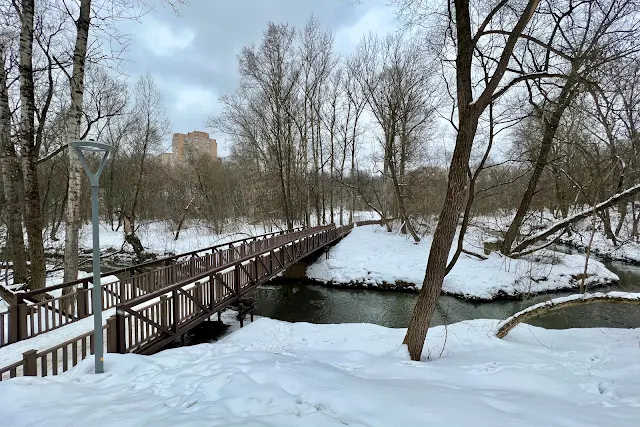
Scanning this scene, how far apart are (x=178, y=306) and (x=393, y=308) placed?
26.6 ft

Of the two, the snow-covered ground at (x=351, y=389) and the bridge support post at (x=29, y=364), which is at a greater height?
the bridge support post at (x=29, y=364)

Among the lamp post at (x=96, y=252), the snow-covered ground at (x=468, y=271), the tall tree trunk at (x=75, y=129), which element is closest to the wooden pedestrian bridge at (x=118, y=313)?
the lamp post at (x=96, y=252)

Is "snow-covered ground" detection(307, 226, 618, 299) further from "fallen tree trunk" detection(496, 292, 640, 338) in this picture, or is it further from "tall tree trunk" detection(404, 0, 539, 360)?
"tall tree trunk" detection(404, 0, 539, 360)

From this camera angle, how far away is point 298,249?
12.9m

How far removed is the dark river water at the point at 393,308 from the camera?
353 inches

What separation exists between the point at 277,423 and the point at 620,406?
362cm

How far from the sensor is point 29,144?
21.7ft

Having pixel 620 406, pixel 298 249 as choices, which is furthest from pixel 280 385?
pixel 298 249

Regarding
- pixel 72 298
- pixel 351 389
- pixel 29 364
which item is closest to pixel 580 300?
pixel 351 389

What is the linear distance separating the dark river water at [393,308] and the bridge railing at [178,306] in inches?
87.2

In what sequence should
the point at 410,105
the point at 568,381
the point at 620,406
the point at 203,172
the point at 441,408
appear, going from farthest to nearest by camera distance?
the point at 203,172
the point at 410,105
the point at 568,381
the point at 620,406
the point at 441,408

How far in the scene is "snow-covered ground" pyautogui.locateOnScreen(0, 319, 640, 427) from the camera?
249 centimetres

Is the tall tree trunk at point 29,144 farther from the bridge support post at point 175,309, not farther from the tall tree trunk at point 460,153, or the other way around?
the tall tree trunk at point 460,153

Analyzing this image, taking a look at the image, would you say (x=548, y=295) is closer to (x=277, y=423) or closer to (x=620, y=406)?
(x=620, y=406)
